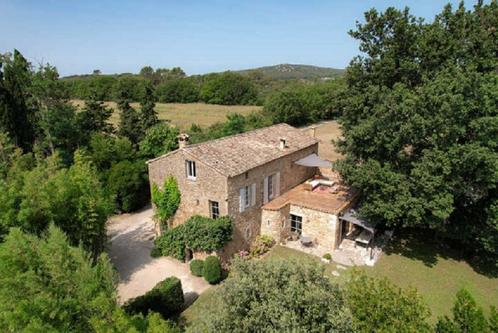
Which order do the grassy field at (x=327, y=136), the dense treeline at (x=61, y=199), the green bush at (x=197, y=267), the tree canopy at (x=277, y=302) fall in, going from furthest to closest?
the grassy field at (x=327, y=136)
the green bush at (x=197, y=267)
the dense treeline at (x=61, y=199)
the tree canopy at (x=277, y=302)

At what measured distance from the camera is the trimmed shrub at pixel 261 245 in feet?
78.2

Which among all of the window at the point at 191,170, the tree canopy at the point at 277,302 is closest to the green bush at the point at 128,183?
the window at the point at 191,170

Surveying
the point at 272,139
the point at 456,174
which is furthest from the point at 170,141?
the point at 456,174

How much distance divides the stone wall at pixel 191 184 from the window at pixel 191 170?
0.26 metres

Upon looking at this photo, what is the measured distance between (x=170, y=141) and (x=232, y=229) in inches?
698

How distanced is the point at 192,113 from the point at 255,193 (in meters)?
60.3

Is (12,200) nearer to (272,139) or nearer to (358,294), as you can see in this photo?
(358,294)

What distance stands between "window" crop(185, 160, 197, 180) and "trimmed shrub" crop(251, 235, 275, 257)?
6.66 m

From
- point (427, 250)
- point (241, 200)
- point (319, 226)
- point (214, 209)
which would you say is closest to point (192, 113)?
point (214, 209)

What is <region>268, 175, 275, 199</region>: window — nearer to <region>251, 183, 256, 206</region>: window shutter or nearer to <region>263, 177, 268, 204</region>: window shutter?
<region>263, 177, 268, 204</region>: window shutter

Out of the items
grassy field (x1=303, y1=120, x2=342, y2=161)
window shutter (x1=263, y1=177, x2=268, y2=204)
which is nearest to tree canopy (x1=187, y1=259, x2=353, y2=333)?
window shutter (x1=263, y1=177, x2=268, y2=204)

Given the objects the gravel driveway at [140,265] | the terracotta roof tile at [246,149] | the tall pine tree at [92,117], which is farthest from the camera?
the tall pine tree at [92,117]

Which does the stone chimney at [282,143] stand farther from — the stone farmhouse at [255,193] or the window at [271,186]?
the window at [271,186]

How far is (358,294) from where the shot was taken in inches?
426
